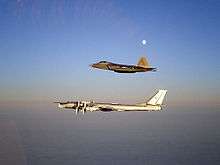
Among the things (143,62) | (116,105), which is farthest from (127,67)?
(116,105)

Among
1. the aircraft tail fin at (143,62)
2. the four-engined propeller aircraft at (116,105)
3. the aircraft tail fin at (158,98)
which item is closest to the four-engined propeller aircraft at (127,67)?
the aircraft tail fin at (143,62)

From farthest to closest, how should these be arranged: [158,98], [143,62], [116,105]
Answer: [158,98] < [116,105] < [143,62]

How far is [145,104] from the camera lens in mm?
25859

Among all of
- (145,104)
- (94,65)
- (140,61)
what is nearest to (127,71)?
(140,61)

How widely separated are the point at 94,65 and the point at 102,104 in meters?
3.12

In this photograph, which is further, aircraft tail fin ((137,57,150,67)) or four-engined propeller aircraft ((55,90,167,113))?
four-engined propeller aircraft ((55,90,167,113))

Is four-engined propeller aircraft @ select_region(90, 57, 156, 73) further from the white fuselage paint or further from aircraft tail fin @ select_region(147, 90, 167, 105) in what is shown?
aircraft tail fin @ select_region(147, 90, 167, 105)

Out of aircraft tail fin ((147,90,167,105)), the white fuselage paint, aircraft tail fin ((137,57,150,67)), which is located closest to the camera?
aircraft tail fin ((137,57,150,67))

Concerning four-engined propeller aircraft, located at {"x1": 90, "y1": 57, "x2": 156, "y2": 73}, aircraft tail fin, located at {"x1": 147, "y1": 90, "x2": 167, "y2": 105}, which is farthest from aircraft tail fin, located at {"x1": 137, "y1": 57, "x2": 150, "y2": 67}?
aircraft tail fin, located at {"x1": 147, "y1": 90, "x2": 167, "y2": 105}

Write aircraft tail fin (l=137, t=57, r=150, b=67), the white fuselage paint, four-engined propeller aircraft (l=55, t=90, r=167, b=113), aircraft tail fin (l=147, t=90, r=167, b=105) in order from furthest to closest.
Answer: aircraft tail fin (l=147, t=90, r=167, b=105)
the white fuselage paint
four-engined propeller aircraft (l=55, t=90, r=167, b=113)
aircraft tail fin (l=137, t=57, r=150, b=67)

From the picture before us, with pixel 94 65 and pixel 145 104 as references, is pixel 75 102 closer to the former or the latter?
pixel 94 65

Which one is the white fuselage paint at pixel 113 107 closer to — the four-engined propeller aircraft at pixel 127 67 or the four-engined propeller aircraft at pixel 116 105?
the four-engined propeller aircraft at pixel 116 105

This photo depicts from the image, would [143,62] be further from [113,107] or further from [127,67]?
[113,107]

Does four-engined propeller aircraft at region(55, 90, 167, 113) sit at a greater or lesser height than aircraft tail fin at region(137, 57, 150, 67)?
lesser
